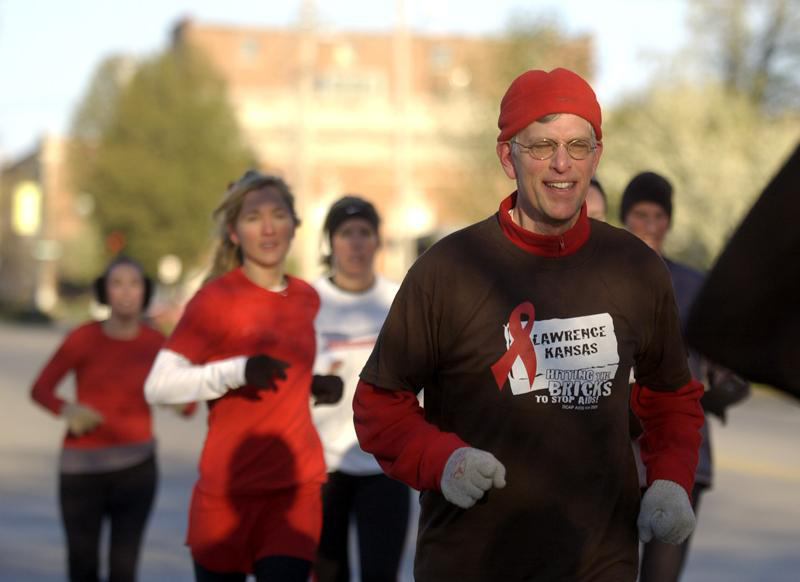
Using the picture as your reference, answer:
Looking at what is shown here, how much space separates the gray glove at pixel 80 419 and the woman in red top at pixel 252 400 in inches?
69.0

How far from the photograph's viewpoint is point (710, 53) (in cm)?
4391

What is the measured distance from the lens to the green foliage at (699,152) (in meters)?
35.8

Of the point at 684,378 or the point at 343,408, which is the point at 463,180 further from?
the point at 684,378

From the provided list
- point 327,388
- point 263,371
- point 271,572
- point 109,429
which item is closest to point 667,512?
point 263,371

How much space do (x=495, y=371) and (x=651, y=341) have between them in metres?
0.45

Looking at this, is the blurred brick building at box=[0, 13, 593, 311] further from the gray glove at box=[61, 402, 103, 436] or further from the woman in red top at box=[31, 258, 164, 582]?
the gray glove at box=[61, 402, 103, 436]

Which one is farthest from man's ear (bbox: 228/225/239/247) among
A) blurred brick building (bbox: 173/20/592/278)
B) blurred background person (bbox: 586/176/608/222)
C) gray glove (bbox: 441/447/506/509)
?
blurred brick building (bbox: 173/20/592/278)

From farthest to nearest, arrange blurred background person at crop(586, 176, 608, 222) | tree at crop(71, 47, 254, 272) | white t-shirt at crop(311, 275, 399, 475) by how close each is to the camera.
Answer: tree at crop(71, 47, 254, 272) → white t-shirt at crop(311, 275, 399, 475) → blurred background person at crop(586, 176, 608, 222)

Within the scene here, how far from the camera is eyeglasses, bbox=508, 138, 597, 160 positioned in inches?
151

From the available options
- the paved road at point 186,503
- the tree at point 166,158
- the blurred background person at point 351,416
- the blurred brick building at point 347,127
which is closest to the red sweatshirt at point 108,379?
the blurred background person at point 351,416

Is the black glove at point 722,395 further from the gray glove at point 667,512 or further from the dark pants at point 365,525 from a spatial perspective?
the gray glove at point 667,512

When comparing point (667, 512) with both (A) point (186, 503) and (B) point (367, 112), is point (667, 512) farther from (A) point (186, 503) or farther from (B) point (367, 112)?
(B) point (367, 112)

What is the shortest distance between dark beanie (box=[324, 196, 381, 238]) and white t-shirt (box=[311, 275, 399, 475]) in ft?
0.88

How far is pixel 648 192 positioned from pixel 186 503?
6330 millimetres
